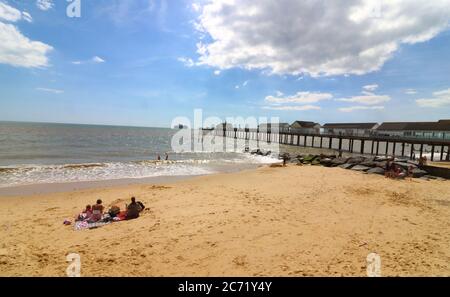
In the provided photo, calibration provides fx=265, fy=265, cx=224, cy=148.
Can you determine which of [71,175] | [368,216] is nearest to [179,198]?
[368,216]

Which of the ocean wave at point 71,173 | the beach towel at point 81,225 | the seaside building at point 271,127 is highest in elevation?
the seaside building at point 271,127

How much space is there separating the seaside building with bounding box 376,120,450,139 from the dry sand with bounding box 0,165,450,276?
125 ft

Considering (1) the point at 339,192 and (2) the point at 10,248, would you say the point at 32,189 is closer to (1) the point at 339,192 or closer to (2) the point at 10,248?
(2) the point at 10,248

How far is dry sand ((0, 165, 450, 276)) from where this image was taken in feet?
18.5

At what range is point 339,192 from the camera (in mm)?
12992

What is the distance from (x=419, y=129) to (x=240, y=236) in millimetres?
52099

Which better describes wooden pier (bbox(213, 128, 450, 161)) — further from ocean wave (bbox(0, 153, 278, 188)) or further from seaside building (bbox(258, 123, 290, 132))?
ocean wave (bbox(0, 153, 278, 188))

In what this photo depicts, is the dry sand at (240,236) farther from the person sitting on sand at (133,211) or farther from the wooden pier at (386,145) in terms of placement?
the wooden pier at (386,145)

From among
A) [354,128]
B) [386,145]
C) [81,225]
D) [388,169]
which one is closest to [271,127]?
[354,128]

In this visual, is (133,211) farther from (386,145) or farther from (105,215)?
(386,145)

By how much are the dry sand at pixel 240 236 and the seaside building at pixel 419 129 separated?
38033mm

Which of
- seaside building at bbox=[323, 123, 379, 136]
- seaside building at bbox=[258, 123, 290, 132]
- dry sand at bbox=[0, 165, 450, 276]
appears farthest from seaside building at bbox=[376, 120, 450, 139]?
dry sand at bbox=[0, 165, 450, 276]

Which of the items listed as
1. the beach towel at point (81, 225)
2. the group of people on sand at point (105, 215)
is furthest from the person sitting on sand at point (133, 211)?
the beach towel at point (81, 225)

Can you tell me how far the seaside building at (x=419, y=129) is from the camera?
137ft
